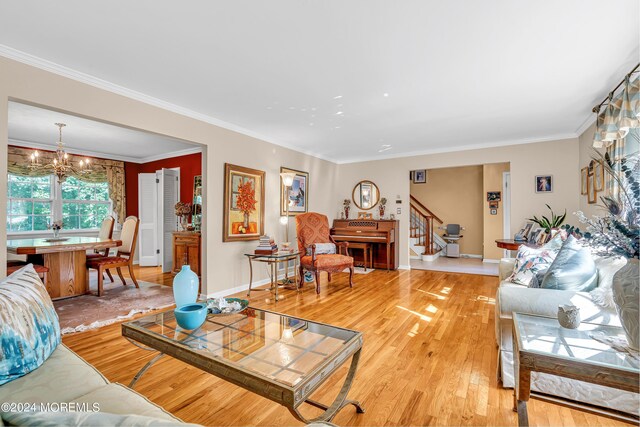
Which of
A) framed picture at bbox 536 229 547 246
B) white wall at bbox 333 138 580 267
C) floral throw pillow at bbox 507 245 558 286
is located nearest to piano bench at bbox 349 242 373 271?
white wall at bbox 333 138 580 267

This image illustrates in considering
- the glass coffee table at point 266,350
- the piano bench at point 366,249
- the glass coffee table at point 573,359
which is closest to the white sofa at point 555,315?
the glass coffee table at point 573,359

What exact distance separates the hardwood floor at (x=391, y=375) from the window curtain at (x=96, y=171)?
4.27 meters

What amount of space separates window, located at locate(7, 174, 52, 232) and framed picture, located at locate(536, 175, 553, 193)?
8808 millimetres

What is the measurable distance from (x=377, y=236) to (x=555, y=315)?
4001mm

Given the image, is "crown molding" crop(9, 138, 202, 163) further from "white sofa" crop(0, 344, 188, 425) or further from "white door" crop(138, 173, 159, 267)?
"white sofa" crop(0, 344, 188, 425)

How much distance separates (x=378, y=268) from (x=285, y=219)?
7.90 feet

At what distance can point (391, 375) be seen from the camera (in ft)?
6.79

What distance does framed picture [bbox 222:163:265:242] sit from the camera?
4125 mm

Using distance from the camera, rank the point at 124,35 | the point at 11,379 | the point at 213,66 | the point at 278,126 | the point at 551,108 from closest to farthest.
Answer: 1. the point at 11,379
2. the point at 124,35
3. the point at 213,66
4. the point at 551,108
5. the point at 278,126

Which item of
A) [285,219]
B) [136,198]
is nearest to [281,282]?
[285,219]

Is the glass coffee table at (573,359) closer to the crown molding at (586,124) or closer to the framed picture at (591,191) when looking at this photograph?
the framed picture at (591,191)

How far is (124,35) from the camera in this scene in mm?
2152

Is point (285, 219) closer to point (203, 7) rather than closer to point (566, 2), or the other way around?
point (203, 7)

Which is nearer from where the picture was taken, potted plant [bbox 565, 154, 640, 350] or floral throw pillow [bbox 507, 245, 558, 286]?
potted plant [bbox 565, 154, 640, 350]
